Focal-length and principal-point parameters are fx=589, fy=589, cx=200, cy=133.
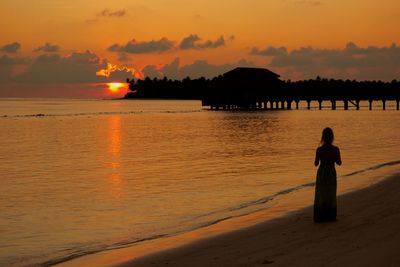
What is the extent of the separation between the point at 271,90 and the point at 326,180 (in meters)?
110

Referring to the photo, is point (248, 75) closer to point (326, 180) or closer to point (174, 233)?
point (174, 233)

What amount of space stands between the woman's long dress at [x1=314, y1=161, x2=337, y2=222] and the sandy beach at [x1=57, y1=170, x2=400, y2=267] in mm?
250

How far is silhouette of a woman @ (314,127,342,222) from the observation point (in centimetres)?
1109

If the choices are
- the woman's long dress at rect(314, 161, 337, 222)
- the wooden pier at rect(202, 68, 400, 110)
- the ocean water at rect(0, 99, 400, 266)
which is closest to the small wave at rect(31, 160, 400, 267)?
the ocean water at rect(0, 99, 400, 266)

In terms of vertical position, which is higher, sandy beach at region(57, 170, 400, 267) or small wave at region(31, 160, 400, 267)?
sandy beach at region(57, 170, 400, 267)

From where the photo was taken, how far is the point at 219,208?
1670cm

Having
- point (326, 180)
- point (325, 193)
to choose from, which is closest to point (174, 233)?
point (325, 193)

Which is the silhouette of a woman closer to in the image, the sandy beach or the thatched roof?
the sandy beach

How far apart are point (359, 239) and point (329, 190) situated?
1.86 m

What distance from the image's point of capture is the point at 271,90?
4719 inches

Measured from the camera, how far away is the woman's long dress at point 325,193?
11.2 metres

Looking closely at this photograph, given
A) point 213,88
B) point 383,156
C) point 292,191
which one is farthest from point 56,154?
point 213,88

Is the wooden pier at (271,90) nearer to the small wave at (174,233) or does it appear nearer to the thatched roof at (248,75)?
the thatched roof at (248,75)

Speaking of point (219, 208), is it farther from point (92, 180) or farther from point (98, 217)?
point (92, 180)
